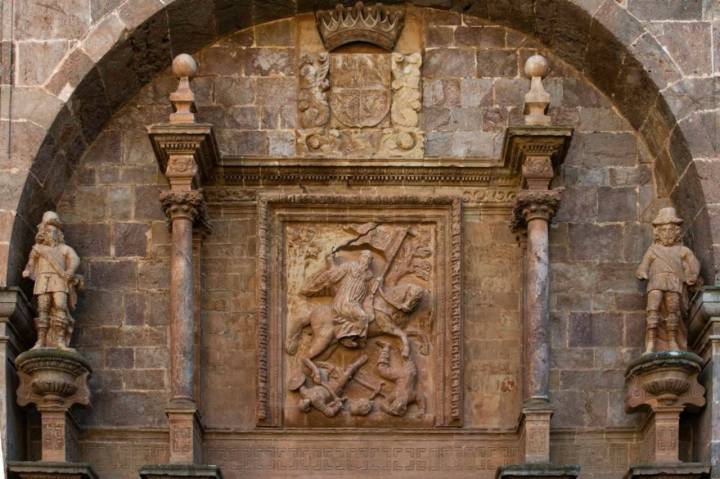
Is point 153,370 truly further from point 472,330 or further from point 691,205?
point 691,205

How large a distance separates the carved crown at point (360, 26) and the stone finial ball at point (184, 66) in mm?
1364

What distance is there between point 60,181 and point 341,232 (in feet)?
8.49

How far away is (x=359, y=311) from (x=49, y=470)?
10.3 feet

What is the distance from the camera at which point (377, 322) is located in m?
25.1

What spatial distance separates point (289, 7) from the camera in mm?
25906

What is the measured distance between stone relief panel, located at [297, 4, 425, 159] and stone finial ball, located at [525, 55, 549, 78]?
3.60 feet

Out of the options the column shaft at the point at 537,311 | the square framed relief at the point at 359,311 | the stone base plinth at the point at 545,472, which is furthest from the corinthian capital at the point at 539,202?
the stone base plinth at the point at 545,472

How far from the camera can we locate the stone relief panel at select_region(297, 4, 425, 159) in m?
25.6

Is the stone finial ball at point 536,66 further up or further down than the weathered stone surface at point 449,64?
further down

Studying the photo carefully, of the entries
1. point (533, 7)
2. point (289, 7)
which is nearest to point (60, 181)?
point (289, 7)

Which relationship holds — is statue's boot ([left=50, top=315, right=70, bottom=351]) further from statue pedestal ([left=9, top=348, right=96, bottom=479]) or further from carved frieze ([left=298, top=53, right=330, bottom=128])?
carved frieze ([left=298, top=53, right=330, bottom=128])

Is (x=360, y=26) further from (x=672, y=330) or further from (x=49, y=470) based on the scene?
(x=49, y=470)

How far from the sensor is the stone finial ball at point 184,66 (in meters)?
25.2

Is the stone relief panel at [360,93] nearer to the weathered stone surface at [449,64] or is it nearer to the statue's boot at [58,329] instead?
the weathered stone surface at [449,64]
